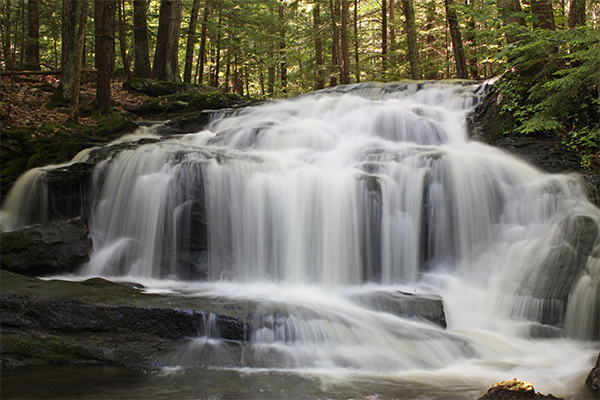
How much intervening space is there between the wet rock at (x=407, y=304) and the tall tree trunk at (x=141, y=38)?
13.8 meters

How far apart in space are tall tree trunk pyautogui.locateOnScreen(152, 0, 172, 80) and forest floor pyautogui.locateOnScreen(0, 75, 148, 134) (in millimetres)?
1507

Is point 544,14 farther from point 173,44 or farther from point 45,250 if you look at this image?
point 173,44

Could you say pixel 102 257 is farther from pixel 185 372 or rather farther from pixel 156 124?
pixel 156 124

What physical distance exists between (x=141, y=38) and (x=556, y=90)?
14319mm

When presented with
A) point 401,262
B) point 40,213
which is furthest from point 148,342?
point 40,213

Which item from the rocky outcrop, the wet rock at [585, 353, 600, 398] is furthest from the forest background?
the rocky outcrop

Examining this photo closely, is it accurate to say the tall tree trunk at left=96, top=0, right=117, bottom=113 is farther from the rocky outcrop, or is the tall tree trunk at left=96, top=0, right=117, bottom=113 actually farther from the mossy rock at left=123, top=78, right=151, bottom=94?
the rocky outcrop

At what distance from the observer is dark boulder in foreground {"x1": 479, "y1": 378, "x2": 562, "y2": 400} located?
293 cm

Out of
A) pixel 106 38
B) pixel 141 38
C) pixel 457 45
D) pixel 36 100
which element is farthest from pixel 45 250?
pixel 457 45

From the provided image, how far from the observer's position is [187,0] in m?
19.4

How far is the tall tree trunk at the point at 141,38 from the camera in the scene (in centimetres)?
1558

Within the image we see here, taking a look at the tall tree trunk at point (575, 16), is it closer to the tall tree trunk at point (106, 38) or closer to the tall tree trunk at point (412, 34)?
the tall tree trunk at point (412, 34)

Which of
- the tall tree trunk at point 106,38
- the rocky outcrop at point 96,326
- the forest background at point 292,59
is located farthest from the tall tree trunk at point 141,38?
the rocky outcrop at point 96,326

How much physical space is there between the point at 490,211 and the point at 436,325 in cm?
264
